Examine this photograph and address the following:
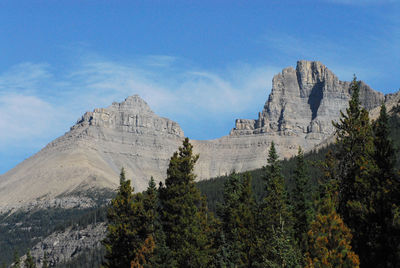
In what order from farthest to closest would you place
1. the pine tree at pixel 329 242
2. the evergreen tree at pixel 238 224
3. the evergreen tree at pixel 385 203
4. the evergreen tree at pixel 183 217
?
the evergreen tree at pixel 238 224 → the evergreen tree at pixel 183 217 → the evergreen tree at pixel 385 203 → the pine tree at pixel 329 242

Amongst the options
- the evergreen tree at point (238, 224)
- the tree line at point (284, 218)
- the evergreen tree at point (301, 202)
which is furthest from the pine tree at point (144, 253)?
the evergreen tree at point (301, 202)

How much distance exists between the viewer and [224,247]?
55250 millimetres

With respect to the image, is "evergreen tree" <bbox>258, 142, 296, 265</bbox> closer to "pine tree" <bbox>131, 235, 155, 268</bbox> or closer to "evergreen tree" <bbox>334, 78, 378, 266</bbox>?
"pine tree" <bbox>131, 235, 155, 268</bbox>

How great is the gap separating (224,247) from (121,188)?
10231 millimetres

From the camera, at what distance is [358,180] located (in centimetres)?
4394

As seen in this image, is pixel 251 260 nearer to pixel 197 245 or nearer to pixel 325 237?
pixel 197 245

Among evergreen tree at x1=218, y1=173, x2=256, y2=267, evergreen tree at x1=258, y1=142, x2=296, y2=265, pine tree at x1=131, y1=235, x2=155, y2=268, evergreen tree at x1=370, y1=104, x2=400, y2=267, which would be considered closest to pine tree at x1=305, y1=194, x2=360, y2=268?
evergreen tree at x1=370, y1=104, x2=400, y2=267

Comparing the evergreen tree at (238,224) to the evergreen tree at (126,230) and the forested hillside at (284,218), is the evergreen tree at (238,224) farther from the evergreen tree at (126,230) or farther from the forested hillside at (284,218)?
the evergreen tree at (126,230)

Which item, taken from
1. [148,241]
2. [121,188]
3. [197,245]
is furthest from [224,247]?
[121,188]

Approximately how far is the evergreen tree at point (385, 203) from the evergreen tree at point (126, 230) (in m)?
21.5

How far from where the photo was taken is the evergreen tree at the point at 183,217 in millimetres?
53062

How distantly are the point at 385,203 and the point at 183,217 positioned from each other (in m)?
19.0

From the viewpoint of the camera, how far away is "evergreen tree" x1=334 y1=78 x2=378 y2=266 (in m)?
41.8

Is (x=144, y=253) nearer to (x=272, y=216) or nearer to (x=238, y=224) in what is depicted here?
(x=238, y=224)
